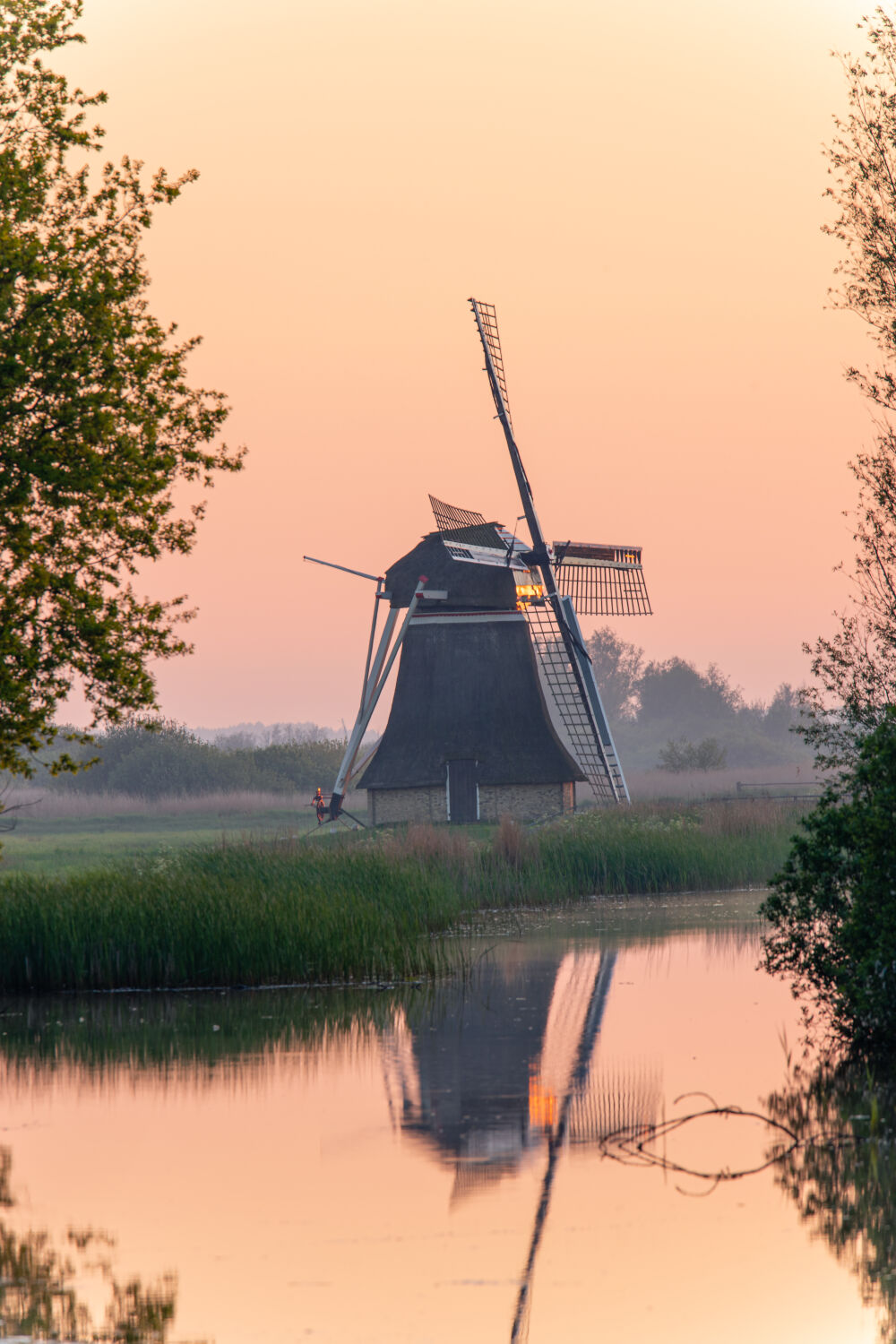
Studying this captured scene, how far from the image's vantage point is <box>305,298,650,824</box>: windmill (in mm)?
36125

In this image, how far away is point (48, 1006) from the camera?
14539 mm

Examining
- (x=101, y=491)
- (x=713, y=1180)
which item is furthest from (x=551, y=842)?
(x=713, y=1180)

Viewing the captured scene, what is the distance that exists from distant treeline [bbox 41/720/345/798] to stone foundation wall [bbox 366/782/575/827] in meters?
19.5

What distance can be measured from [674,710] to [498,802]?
88.9 m

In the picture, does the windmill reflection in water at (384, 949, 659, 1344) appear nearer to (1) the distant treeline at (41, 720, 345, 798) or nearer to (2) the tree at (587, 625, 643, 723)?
(1) the distant treeline at (41, 720, 345, 798)

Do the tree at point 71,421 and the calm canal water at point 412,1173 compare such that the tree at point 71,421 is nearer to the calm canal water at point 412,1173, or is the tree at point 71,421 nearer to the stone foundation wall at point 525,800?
the calm canal water at point 412,1173

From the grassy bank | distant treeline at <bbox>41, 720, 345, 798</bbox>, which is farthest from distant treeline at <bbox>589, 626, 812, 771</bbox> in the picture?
the grassy bank

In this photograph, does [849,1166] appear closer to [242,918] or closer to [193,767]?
[242,918]

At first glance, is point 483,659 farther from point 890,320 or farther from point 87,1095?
point 87,1095

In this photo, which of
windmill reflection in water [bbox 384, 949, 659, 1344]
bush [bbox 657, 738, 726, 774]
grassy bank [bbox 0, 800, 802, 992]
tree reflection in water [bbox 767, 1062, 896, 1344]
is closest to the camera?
tree reflection in water [bbox 767, 1062, 896, 1344]

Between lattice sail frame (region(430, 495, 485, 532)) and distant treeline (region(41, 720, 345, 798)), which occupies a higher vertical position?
lattice sail frame (region(430, 495, 485, 532))

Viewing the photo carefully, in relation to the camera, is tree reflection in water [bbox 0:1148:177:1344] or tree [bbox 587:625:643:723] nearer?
tree reflection in water [bbox 0:1148:177:1344]

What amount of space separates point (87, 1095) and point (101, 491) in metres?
5.76

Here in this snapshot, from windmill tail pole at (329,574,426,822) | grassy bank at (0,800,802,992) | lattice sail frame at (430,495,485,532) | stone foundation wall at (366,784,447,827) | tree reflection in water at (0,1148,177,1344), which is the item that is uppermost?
lattice sail frame at (430,495,485,532)
